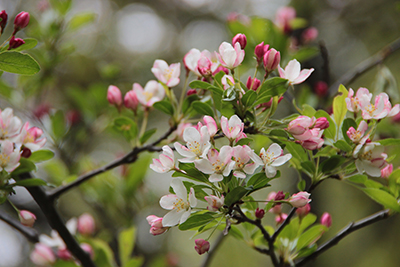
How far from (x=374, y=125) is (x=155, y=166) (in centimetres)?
58

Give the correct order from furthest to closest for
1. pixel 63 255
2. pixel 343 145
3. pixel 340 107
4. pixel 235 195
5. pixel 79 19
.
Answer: pixel 79 19 < pixel 63 255 < pixel 340 107 < pixel 343 145 < pixel 235 195

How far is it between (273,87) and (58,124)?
1392 mm

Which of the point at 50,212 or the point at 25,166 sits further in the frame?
the point at 50,212

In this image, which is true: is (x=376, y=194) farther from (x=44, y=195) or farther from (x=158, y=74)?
(x=44, y=195)

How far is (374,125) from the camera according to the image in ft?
3.00

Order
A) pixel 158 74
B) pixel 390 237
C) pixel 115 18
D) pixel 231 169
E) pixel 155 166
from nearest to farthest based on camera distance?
1. pixel 231 169
2. pixel 155 166
3. pixel 158 74
4. pixel 390 237
5. pixel 115 18

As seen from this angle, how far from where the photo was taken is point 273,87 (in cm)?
85

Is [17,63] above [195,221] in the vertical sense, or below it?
above

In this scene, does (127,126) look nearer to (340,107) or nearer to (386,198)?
(340,107)

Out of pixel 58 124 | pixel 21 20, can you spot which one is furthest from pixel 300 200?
pixel 58 124

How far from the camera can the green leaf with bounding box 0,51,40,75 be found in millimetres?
839

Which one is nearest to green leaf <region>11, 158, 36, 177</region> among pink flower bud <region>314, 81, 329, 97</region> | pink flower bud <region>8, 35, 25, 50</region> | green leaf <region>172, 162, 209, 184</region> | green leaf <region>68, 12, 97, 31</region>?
pink flower bud <region>8, 35, 25, 50</region>

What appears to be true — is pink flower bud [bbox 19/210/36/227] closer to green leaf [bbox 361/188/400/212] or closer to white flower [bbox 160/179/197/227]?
white flower [bbox 160/179/197/227]

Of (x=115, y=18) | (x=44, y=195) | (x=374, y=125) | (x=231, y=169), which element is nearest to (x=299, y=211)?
(x=374, y=125)
